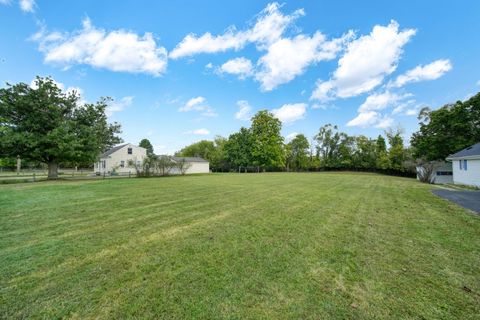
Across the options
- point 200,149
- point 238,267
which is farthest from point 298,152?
point 238,267

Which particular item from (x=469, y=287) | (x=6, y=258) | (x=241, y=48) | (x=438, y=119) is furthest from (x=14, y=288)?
(x=438, y=119)

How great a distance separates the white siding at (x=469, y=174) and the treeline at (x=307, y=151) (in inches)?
692

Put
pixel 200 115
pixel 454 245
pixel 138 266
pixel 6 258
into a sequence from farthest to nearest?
pixel 200 115
pixel 454 245
pixel 6 258
pixel 138 266

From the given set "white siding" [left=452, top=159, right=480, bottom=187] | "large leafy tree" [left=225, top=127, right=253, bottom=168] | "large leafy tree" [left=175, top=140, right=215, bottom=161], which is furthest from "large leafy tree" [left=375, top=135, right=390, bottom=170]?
"large leafy tree" [left=175, top=140, right=215, bottom=161]

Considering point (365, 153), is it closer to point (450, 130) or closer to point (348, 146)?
point (348, 146)

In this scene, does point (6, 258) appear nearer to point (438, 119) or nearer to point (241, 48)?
point (241, 48)

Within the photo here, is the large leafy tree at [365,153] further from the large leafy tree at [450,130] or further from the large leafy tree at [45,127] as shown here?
the large leafy tree at [45,127]

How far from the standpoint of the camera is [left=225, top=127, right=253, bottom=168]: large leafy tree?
44.0 m

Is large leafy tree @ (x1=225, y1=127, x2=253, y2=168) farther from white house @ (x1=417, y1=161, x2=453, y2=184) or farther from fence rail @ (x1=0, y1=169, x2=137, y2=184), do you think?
white house @ (x1=417, y1=161, x2=453, y2=184)

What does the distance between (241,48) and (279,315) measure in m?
20.3

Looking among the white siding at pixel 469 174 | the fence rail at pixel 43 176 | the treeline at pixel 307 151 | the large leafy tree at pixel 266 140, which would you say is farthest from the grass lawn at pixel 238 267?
the treeline at pixel 307 151

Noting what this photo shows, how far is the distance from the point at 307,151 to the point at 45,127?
165 feet

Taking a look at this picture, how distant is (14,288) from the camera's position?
241cm

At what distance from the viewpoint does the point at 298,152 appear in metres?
53.4
